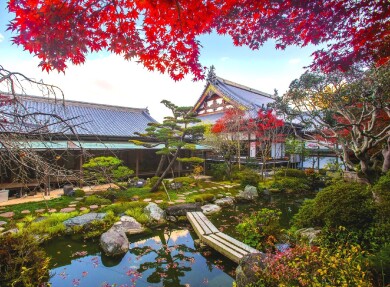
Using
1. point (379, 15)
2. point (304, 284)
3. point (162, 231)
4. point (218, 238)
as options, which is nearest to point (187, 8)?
point (379, 15)

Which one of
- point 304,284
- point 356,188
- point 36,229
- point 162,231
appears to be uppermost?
point 356,188

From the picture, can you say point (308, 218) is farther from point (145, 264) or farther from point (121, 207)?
point (121, 207)

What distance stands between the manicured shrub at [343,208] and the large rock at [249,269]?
2.08m

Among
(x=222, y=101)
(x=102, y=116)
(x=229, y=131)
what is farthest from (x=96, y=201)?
(x=222, y=101)

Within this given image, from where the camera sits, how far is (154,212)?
764 cm

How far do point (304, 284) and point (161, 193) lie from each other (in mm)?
8660

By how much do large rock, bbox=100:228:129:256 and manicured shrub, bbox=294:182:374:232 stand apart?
15.4ft

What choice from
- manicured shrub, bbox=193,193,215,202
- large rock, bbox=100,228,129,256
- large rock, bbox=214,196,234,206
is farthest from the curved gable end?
large rock, bbox=100,228,129,256

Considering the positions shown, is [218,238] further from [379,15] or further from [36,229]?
[379,15]

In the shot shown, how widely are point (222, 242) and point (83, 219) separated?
172 inches

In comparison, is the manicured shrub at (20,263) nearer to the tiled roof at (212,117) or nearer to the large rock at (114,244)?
the large rock at (114,244)

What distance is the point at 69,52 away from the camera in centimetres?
329

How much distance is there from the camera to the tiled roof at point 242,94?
66.7ft

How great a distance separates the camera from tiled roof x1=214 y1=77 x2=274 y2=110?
66.7 feet
